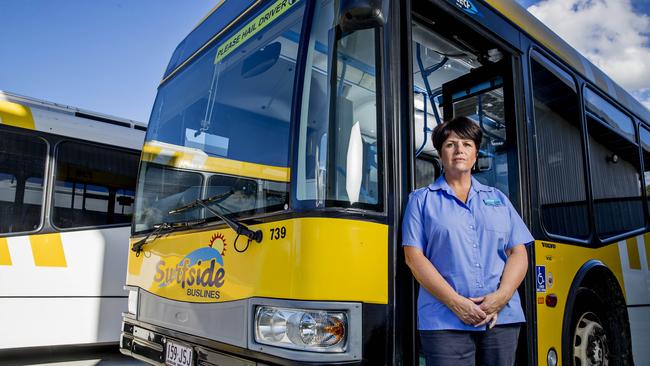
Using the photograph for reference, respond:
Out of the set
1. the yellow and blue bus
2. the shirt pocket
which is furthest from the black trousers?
the shirt pocket

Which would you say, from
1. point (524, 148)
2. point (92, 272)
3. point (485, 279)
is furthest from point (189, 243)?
point (92, 272)

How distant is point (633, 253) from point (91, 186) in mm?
5416

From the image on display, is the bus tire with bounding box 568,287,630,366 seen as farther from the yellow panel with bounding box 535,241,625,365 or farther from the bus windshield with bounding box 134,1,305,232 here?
the bus windshield with bounding box 134,1,305,232

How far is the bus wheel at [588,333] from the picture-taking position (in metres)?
3.36

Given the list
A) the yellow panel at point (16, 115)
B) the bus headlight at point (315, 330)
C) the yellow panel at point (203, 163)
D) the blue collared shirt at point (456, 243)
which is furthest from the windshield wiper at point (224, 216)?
the yellow panel at point (16, 115)

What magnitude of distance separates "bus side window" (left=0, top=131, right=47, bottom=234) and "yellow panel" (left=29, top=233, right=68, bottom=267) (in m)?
0.14

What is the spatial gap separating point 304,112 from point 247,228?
61cm

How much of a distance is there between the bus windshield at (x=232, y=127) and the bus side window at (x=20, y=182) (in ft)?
6.61

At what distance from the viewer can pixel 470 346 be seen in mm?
2096

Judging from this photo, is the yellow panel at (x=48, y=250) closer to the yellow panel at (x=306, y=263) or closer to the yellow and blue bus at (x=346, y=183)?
the yellow and blue bus at (x=346, y=183)

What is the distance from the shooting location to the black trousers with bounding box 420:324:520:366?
205cm

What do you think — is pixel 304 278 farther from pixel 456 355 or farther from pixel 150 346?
pixel 150 346

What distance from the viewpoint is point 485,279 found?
7.09ft

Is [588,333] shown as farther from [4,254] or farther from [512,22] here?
[4,254]
